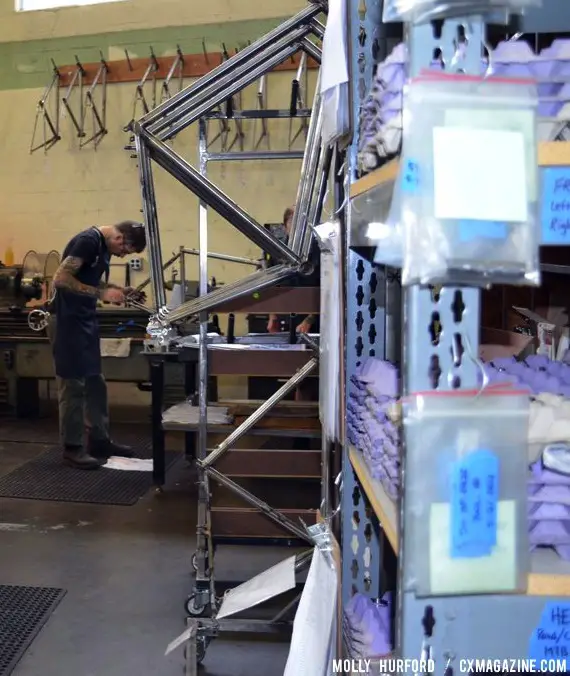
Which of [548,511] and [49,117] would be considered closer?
[548,511]

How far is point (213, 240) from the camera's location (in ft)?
16.2

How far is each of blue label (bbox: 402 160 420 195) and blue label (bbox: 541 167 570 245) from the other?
0.12m

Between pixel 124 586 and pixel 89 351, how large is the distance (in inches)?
62.5

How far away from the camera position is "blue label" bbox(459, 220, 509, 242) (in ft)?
1.83

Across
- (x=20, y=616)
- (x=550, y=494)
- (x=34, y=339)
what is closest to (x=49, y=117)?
(x=34, y=339)

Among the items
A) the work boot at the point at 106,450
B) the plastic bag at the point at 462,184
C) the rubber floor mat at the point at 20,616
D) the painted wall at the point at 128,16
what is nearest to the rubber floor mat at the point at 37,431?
the work boot at the point at 106,450

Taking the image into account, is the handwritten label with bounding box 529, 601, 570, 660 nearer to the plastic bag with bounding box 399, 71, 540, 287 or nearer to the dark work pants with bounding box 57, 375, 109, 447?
the plastic bag with bounding box 399, 71, 540, 287

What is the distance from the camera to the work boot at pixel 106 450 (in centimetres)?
381

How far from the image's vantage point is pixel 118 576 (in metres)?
2.38

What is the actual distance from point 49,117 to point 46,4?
3.30 ft

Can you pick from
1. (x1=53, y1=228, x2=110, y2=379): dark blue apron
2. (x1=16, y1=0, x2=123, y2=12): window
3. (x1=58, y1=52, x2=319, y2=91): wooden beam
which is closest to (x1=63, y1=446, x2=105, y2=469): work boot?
(x1=53, y1=228, x2=110, y2=379): dark blue apron

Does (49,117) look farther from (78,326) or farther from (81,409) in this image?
(81,409)

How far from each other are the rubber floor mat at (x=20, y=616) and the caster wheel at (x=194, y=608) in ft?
1.59

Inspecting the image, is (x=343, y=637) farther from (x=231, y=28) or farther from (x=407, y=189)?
(x=231, y=28)
